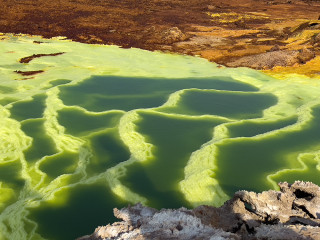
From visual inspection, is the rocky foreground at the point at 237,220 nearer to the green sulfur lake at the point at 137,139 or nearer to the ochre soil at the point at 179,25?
the green sulfur lake at the point at 137,139

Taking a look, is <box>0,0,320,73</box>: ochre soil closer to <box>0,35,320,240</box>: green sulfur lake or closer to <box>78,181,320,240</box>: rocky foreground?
<box>0,35,320,240</box>: green sulfur lake

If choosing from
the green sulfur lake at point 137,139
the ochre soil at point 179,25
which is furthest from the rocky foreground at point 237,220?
the ochre soil at point 179,25

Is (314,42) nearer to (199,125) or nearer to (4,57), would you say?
(199,125)

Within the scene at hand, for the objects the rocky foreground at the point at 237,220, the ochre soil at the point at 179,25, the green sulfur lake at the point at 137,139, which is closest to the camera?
the rocky foreground at the point at 237,220

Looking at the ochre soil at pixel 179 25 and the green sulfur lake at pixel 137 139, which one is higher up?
the ochre soil at pixel 179 25

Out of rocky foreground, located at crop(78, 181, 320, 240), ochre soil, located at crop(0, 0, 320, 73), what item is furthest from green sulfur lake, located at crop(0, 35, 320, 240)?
ochre soil, located at crop(0, 0, 320, 73)

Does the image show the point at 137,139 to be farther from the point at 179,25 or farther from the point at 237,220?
the point at 179,25

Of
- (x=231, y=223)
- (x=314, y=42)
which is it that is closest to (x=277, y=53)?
(x=314, y=42)
